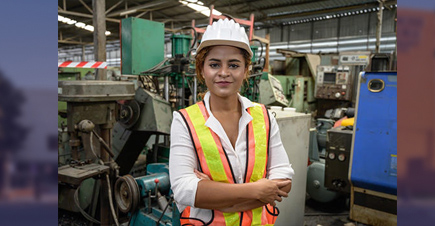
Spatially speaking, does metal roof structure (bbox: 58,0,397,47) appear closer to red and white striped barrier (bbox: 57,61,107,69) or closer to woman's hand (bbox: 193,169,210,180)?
red and white striped barrier (bbox: 57,61,107,69)

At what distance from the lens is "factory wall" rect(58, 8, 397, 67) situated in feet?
29.7

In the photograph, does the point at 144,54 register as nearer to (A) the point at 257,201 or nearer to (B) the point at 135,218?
(B) the point at 135,218

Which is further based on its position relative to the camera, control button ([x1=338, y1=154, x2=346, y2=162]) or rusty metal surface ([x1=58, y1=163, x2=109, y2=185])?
control button ([x1=338, y1=154, x2=346, y2=162])

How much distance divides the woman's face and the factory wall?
28.7ft

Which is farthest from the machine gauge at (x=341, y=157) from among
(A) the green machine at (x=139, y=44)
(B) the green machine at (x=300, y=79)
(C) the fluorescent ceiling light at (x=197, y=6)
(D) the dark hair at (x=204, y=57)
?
(C) the fluorescent ceiling light at (x=197, y=6)

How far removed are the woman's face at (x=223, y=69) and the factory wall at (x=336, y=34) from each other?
8.75m

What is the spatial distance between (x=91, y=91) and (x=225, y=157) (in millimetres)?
1613

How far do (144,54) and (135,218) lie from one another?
1.74 m

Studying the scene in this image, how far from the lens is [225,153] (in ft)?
3.60

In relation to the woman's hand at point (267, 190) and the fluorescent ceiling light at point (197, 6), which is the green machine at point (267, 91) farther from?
the woman's hand at point (267, 190)

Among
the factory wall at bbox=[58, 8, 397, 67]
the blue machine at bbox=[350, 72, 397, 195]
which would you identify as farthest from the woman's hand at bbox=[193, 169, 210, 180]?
the factory wall at bbox=[58, 8, 397, 67]

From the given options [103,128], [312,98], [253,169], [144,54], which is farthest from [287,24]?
[253,169]

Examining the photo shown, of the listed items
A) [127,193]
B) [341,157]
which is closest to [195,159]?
[127,193]

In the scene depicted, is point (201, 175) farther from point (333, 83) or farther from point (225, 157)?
point (333, 83)
